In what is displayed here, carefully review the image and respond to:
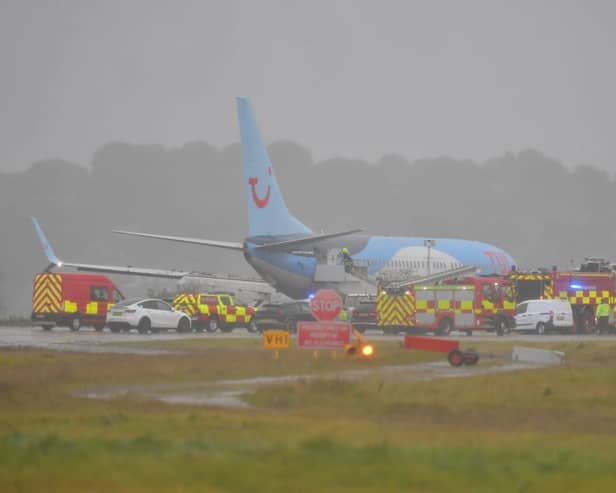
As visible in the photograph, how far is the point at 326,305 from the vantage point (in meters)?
33.0

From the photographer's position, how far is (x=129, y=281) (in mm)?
136000

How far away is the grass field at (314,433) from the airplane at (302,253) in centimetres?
3734

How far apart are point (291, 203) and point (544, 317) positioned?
12274 cm

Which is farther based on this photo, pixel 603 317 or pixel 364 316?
pixel 603 317

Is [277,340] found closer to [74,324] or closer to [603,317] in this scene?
[74,324]

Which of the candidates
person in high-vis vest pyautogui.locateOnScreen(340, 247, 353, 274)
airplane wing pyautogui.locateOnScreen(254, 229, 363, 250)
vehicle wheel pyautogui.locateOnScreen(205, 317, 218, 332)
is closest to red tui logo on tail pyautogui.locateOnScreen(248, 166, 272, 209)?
airplane wing pyautogui.locateOnScreen(254, 229, 363, 250)

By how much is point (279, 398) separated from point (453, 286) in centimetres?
3586

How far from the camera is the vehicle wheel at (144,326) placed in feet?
179

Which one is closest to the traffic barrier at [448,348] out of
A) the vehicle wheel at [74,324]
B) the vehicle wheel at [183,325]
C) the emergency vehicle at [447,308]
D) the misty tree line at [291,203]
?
the emergency vehicle at [447,308]

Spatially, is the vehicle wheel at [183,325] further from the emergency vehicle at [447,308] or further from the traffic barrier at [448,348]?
the traffic barrier at [448,348]

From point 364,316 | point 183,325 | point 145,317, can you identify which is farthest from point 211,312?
point 364,316

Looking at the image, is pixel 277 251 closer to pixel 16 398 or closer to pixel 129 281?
pixel 16 398

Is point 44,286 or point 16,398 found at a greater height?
point 44,286

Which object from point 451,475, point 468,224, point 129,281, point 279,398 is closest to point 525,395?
point 279,398
